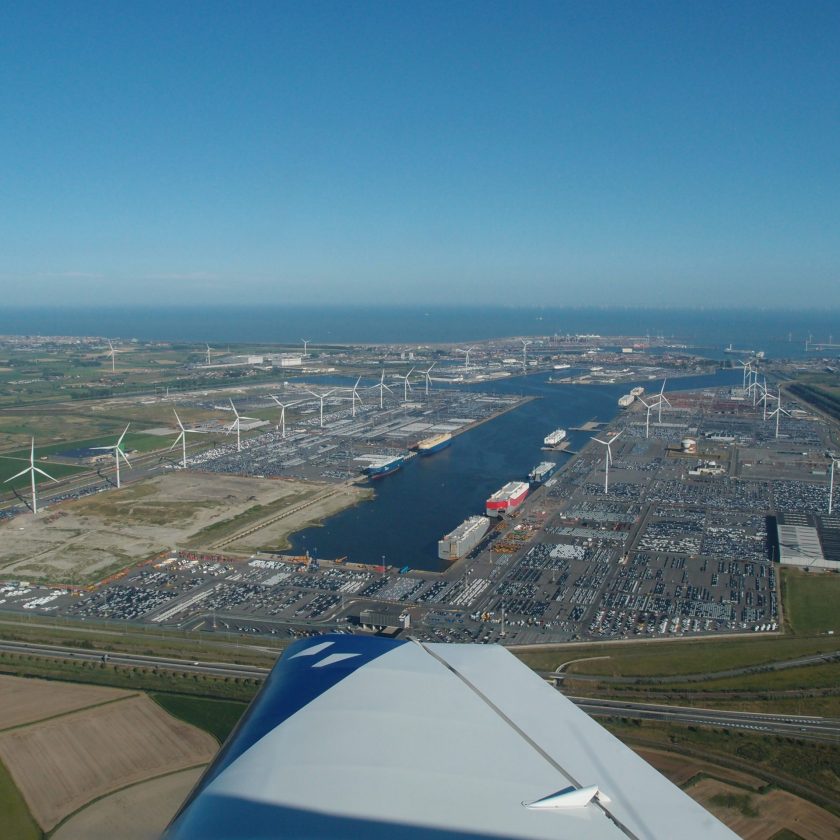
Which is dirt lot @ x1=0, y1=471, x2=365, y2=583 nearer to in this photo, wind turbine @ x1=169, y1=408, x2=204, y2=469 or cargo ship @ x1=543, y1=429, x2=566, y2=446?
wind turbine @ x1=169, y1=408, x2=204, y2=469

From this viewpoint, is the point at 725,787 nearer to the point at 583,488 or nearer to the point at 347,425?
the point at 583,488

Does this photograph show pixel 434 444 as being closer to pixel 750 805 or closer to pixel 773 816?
pixel 750 805

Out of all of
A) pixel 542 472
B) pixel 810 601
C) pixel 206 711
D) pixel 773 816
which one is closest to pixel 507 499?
pixel 542 472

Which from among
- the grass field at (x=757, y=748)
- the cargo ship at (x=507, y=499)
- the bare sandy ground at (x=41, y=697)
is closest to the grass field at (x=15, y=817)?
the bare sandy ground at (x=41, y=697)

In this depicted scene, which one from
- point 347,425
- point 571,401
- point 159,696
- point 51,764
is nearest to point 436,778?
point 51,764

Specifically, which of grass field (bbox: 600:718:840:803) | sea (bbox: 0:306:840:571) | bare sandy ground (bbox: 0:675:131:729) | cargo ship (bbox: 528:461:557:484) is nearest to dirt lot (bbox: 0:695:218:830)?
bare sandy ground (bbox: 0:675:131:729)

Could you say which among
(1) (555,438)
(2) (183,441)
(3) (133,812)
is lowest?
(3) (133,812)
